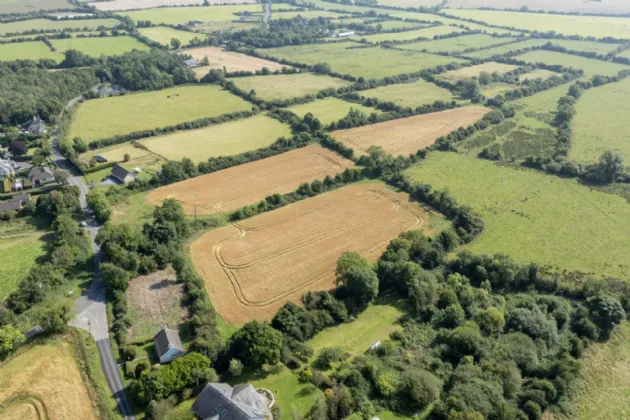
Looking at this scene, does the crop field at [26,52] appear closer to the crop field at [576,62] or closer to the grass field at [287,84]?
the grass field at [287,84]

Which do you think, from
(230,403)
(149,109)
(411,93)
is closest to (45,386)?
(230,403)

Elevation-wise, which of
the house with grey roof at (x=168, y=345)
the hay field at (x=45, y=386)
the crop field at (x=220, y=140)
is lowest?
the hay field at (x=45, y=386)

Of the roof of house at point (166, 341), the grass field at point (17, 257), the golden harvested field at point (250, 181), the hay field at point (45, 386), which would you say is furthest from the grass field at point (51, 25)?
the roof of house at point (166, 341)

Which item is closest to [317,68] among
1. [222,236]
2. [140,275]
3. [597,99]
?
[597,99]

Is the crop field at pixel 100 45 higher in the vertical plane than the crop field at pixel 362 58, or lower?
higher

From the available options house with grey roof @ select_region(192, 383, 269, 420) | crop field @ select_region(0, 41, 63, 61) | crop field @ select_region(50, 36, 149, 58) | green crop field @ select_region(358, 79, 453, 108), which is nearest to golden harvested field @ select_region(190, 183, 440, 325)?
house with grey roof @ select_region(192, 383, 269, 420)

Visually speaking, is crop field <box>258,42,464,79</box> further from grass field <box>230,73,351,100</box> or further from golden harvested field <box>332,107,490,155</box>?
golden harvested field <box>332,107,490,155</box>

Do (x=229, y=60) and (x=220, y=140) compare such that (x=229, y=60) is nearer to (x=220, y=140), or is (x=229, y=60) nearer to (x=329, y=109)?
(x=329, y=109)

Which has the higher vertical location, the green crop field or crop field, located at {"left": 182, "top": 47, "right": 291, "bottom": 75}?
crop field, located at {"left": 182, "top": 47, "right": 291, "bottom": 75}
